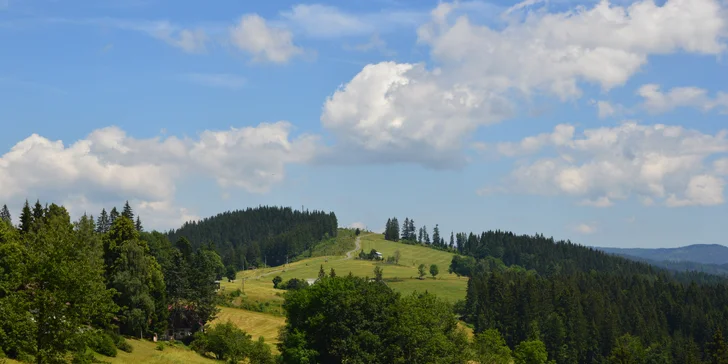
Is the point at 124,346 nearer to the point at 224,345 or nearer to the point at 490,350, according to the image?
the point at 224,345

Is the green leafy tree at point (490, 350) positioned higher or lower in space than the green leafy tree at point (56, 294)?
lower

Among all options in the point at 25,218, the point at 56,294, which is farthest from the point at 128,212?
the point at 56,294

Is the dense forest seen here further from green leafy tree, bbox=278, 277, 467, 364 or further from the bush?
the bush

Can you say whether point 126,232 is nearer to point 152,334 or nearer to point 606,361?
point 152,334

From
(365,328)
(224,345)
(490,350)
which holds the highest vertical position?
(365,328)

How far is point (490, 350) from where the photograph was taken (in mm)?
100562

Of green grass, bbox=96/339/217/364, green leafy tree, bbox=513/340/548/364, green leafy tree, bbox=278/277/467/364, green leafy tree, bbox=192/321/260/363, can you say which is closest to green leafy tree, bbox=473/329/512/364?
green leafy tree, bbox=513/340/548/364

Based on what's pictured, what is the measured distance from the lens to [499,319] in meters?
175

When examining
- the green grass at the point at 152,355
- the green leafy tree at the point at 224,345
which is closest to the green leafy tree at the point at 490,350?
the green leafy tree at the point at 224,345

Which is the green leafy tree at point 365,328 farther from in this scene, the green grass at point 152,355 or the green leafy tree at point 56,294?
the green leafy tree at point 56,294

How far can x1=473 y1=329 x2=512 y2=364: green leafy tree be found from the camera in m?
95.5

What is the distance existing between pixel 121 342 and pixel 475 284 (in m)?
138

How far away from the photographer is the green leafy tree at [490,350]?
95500 millimetres

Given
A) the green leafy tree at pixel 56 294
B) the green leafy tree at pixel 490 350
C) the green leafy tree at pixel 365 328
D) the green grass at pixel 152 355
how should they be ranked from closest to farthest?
the green leafy tree at pixel 56 294, the green grass at pixel 152 355, the green leafy tree at pixel 365 328, the green leafy tree at pixel 490 350
